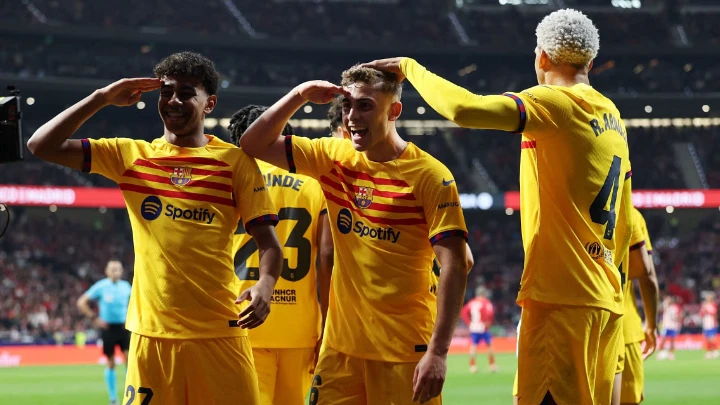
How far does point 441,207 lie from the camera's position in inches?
164

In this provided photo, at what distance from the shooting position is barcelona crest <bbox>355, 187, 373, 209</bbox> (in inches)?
169

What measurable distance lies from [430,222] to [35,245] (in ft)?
108

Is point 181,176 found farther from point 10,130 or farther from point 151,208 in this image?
point 10,130

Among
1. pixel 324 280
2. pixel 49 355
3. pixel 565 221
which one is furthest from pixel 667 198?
pixel 565 221

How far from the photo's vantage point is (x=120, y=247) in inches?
1409

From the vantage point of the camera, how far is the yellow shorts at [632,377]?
690cm

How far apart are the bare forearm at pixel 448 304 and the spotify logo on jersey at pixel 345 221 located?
1.67 ft

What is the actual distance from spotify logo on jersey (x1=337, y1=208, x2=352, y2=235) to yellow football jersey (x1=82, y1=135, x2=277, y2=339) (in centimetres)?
31

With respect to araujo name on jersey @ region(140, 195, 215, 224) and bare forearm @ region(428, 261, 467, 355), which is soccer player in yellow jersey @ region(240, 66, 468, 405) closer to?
bare forearm @ region(428, 261, 467, 355)

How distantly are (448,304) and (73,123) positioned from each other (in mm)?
1887

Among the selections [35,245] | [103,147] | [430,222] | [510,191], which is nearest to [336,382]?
[430,222]

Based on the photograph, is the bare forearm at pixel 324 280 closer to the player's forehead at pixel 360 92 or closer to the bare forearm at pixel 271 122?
the bare forearm at pixel 271 122

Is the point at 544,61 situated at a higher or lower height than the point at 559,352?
higher

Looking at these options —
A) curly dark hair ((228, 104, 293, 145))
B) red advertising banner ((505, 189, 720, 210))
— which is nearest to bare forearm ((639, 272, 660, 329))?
curly dark hair ((228, 104, 293, 145))
